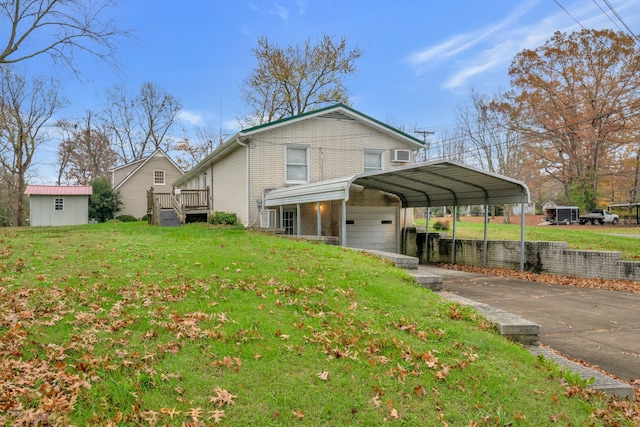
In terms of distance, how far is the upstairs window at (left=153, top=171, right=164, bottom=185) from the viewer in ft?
111

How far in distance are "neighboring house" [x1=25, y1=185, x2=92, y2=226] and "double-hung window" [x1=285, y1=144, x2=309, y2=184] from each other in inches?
820

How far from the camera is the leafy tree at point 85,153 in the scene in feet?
133

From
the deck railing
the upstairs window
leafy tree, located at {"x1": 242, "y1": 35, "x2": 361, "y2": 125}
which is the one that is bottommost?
the deck railing

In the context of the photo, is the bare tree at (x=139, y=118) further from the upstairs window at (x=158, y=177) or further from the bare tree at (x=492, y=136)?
the bare tree at (x=492, y=136)

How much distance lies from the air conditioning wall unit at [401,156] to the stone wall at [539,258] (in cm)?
341

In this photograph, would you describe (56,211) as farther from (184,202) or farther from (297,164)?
(297,164)

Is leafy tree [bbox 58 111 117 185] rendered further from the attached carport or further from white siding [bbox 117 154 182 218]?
the attached carport

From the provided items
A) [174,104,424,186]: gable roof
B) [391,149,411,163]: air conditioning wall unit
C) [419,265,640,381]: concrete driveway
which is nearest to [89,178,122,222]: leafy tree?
[174,104,424,186]: gable roof

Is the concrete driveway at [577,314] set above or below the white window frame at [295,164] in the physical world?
below

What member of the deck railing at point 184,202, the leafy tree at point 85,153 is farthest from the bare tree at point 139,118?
the deck railing at point 184,202

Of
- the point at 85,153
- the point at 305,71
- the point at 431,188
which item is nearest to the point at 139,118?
the point at 85,153

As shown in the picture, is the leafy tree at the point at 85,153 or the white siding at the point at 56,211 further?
the leafy tree at the point at 85,153

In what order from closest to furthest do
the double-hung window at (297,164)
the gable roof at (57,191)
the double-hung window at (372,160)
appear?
1. the double-hung window at (297,164)
2. the double-hung window at (372,160)
3. the gable roof at (57,191)

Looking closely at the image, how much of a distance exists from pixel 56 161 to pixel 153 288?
140ft
